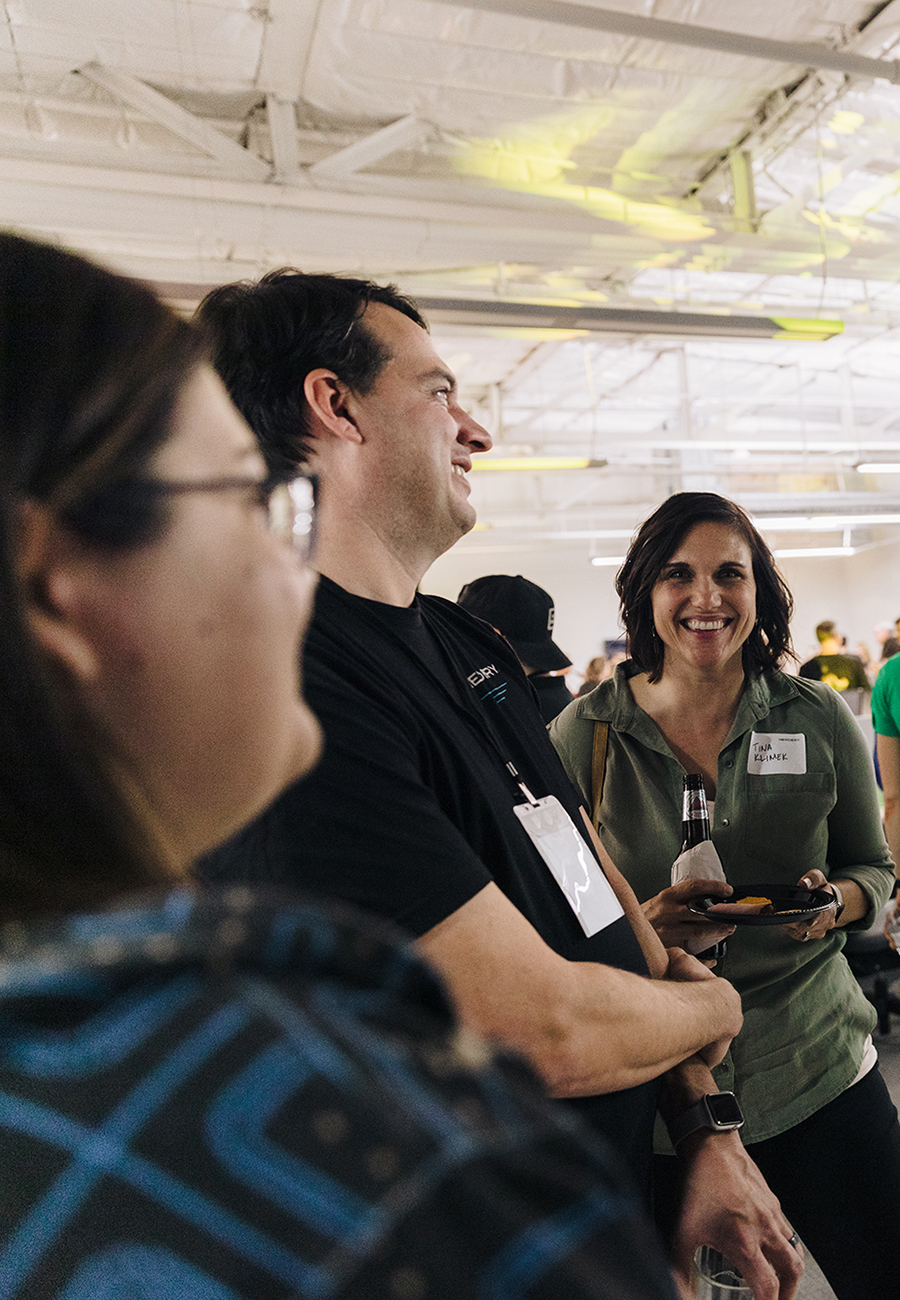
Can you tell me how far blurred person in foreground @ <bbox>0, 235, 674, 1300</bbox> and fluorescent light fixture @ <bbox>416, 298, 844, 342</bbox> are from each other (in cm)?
428

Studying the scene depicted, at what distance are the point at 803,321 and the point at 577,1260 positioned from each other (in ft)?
16.9

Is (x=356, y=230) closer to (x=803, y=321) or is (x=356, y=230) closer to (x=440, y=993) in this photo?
(x=803, y=321)

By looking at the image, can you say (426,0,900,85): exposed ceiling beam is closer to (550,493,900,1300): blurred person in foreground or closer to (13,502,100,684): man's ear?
(550,493,900,1300): blurred person in foreground

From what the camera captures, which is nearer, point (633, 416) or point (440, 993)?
point (440, 993)

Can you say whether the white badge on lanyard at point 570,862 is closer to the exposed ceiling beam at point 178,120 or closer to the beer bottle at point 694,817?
the beer bottle at point 694,817

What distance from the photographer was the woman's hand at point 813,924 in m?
1.55

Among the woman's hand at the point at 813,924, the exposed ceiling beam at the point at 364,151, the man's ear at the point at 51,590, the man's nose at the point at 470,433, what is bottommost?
the woman's hand at the point at 813,924

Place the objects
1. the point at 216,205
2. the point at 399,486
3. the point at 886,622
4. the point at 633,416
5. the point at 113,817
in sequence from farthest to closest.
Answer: the point at 886,622 → the point at 633,416 → the point at 216,205 → the point at 399,486 → the point at 113,817

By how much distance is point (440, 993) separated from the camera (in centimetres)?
34

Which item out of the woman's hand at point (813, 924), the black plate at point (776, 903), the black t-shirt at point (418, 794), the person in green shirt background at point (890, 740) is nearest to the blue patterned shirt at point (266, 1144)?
the black t-shirt at point (418, 794)

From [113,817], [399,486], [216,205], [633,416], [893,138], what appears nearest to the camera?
[113,817]

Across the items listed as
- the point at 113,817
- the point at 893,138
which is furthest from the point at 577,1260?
the point at 893,138

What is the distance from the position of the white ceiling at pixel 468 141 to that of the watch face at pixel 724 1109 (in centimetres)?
330

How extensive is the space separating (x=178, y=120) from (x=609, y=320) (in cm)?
241
